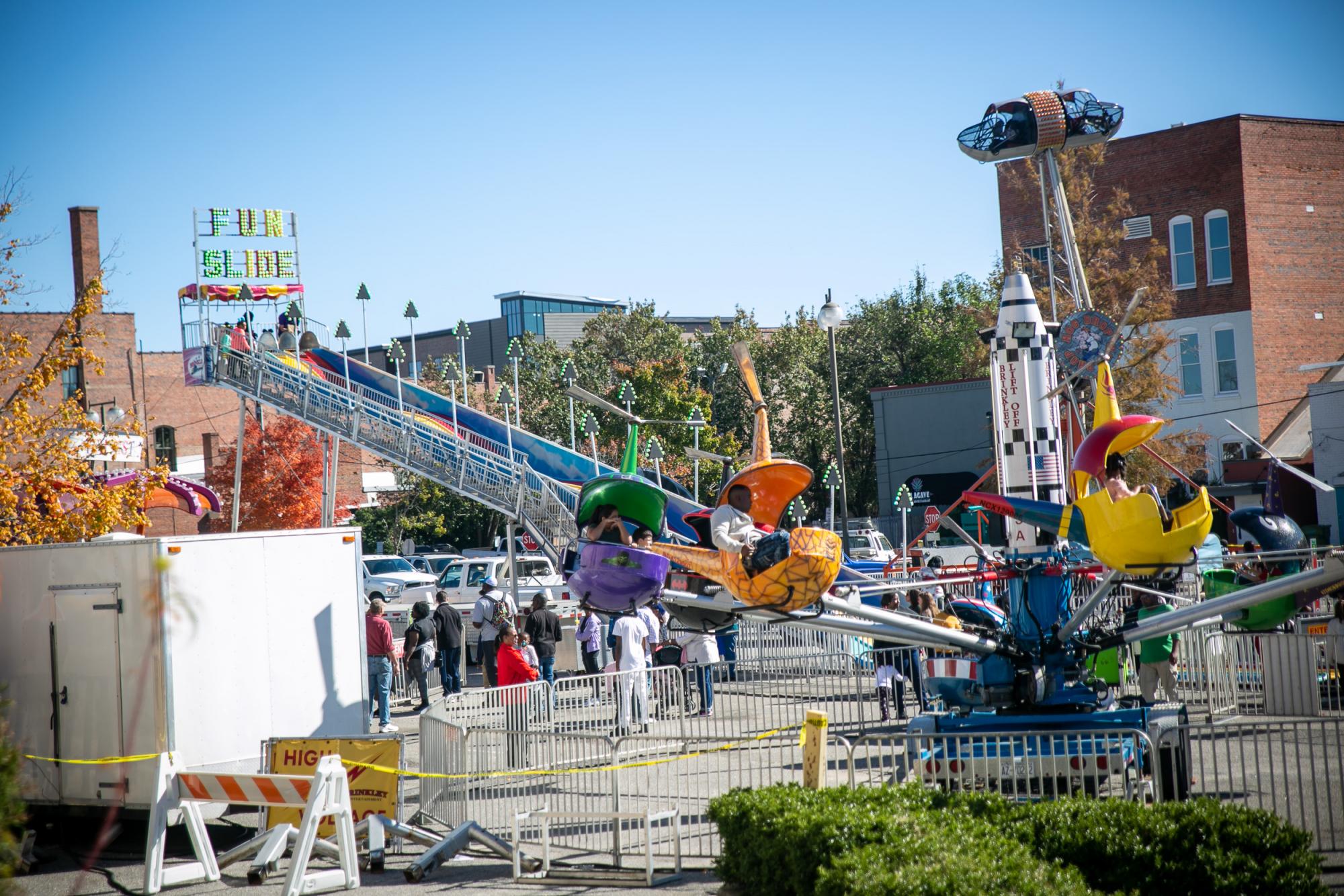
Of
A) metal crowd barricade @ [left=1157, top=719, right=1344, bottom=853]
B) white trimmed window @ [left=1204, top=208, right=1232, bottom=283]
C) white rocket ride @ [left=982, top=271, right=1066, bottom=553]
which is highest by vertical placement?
white trimmed window @ [left=1204, top=208, right=1232, bottom=283]

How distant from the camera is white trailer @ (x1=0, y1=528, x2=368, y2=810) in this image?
11.4 m

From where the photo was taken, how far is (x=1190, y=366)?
41469 mm

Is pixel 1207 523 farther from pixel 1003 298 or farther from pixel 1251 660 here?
pixel 1003 298

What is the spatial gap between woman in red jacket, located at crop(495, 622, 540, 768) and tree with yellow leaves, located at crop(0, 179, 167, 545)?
601 centimetres

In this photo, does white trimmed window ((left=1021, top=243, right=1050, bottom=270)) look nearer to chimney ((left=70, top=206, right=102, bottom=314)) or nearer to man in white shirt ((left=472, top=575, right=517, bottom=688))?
man in white shirt ((left=472, top=575, right=517, bottom=688))

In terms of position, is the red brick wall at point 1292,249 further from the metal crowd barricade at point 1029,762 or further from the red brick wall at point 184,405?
the red brick wall at point 184,405

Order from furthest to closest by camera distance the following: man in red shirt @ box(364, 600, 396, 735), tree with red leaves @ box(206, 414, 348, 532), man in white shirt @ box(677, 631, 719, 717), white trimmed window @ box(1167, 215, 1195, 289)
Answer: white trimmed window @ box(1167, 215, 1195, 289)
tree with red leaves @ box(206, 414, 348, 532)
man in red shirt @ box(364, 600, 396, 735)
man in white shirt @ box(677, 631, 719, 717)

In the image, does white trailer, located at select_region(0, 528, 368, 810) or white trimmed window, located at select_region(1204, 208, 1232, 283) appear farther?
white trimmed window, located at select_region(1204, 208, 1232, 283)

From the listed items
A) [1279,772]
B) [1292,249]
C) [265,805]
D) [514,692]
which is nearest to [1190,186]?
[1292,249]

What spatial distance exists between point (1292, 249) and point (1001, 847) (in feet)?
130

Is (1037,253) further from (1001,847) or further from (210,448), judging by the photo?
(1001,847)

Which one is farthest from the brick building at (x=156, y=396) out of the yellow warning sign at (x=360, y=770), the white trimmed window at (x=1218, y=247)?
the yellow warning sign at (x=360, y=770)

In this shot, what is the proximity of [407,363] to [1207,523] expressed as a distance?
63.8m

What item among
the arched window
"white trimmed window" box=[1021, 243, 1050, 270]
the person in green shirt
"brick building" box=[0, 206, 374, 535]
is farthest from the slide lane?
the arched window
